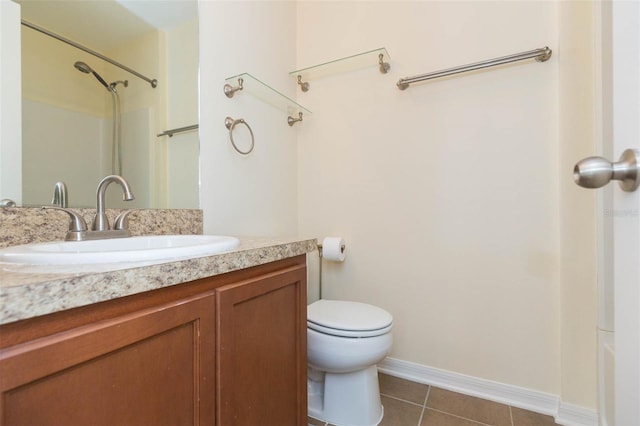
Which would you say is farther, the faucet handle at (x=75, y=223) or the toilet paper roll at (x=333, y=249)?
the toilet paper roll at (x=333, y=249)

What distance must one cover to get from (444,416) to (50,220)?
5.31ft

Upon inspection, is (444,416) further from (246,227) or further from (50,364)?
(50,364)

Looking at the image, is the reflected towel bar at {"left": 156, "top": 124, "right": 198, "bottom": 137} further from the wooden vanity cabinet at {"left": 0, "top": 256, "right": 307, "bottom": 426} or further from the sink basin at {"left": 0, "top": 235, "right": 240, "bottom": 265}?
the wooden vanity cabinet at {"left": 0, "top": 256, "right": 307, "bottom": 426}

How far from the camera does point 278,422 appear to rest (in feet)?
2.85

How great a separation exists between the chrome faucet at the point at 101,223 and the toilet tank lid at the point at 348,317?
79cm

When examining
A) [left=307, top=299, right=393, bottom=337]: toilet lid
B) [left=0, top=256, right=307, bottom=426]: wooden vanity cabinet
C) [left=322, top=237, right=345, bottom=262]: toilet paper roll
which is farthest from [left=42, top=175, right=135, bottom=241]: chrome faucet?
[left=322, top=237, right=345, bottom=262]: toilet paper roll

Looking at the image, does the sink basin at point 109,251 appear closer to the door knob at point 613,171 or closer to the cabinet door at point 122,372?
the cabinet door at point 122,372

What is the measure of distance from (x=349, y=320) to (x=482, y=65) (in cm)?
130

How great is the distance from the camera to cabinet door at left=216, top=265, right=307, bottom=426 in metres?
0.67

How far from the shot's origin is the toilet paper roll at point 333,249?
165cm

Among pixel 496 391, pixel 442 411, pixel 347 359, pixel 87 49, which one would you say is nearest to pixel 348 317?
pixel 347 359

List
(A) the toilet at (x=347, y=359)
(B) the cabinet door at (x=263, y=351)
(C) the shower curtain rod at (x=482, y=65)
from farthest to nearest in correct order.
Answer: (C) the shower curtain rod at (x=482, y=65) → (A) the toilet at (x=347, y=359) → (B) the cabinet door at (x=263, y=351)

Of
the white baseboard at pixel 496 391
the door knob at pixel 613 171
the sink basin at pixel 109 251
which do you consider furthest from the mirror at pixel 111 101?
the white baseboard at pixel 496 391

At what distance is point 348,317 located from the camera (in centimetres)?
127
